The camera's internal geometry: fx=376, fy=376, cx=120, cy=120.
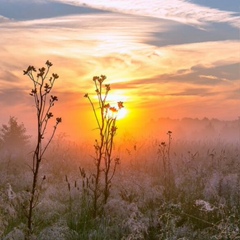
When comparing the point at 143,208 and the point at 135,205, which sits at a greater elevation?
the point at 135,205

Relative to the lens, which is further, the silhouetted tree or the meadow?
the silhouetted tree

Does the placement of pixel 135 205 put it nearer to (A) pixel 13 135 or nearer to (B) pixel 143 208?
(B) pixel 143 208

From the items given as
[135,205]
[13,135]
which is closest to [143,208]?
[135,205]

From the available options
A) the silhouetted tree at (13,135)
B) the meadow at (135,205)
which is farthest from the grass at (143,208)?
the silhouetted tree at (13,135)

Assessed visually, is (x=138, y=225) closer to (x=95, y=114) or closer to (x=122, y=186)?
(x=95, y=114)

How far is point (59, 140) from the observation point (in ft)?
62.8

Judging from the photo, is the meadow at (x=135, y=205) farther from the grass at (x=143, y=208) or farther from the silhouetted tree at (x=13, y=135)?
the silhouetted tree at (x=13, y=135)

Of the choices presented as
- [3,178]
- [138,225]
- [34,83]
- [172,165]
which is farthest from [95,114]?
[172,165]

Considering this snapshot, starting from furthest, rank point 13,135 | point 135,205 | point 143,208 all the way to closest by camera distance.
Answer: point 13,135 → point 143,208 → point 135,205

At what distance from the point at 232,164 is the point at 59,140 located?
991cm

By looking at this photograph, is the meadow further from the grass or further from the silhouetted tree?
the silhouetted tree

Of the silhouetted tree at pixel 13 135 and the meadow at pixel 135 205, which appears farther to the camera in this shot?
the silhouetted tree at pixel 13 135

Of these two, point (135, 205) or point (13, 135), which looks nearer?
point (135, 205)

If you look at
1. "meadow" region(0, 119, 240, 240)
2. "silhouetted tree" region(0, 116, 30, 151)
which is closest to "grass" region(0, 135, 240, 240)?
"meadow" region(0, 119, 240, 240)
